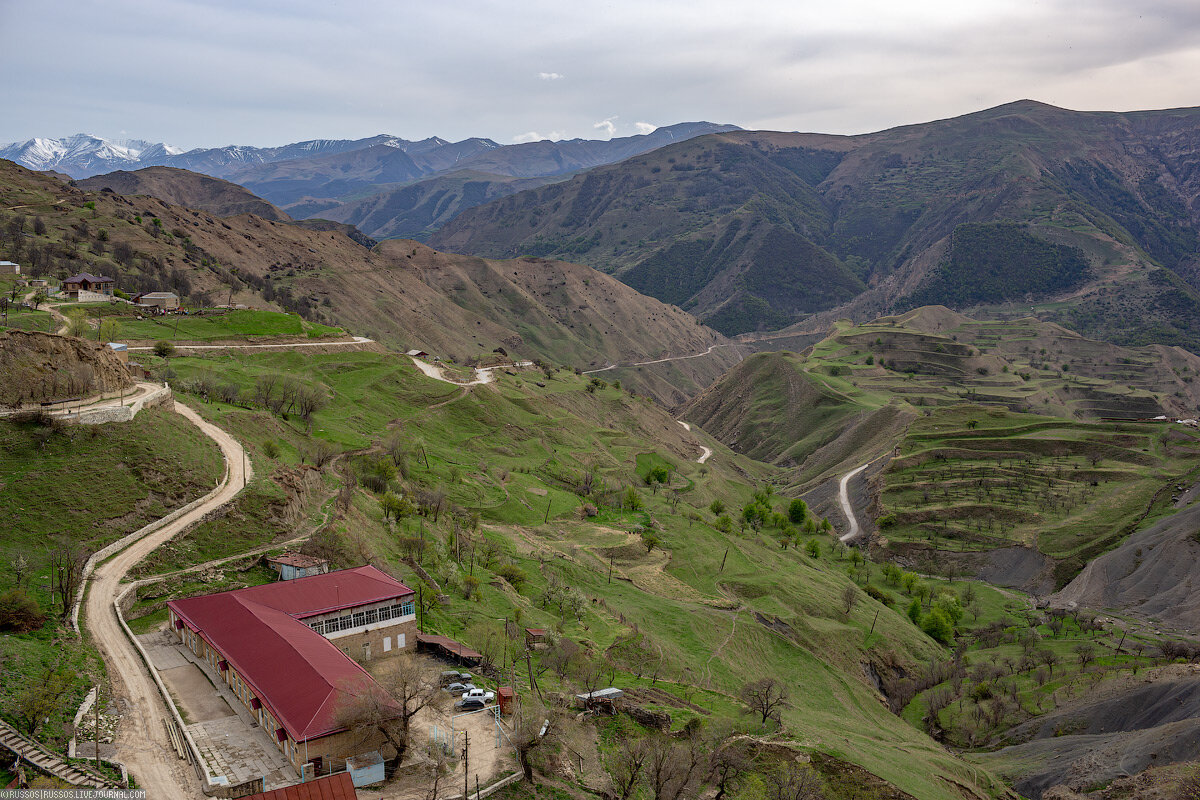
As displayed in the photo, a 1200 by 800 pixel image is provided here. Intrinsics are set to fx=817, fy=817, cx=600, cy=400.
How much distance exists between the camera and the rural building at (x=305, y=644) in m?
29.2

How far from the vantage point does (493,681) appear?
3834 cm

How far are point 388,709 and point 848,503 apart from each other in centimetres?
11519

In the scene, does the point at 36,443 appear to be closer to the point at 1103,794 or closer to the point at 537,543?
the point at 537,543

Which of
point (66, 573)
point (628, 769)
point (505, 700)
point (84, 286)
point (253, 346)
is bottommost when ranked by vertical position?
point (628, 769)

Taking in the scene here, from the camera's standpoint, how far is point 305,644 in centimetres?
3388

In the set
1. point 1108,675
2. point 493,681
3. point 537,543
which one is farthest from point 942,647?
point 493,681

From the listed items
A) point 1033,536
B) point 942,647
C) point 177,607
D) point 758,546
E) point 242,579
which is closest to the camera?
point 177,607

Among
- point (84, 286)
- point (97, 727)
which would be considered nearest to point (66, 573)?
point (97, 727)

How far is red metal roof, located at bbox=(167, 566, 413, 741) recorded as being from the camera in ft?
98.1

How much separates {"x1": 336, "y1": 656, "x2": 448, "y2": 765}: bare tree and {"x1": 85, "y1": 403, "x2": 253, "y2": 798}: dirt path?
529 cm

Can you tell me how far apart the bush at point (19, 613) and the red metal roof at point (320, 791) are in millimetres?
14473

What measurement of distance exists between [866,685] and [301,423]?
5429 centimetres

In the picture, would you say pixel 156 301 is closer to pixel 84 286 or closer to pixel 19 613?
pixel 84 286

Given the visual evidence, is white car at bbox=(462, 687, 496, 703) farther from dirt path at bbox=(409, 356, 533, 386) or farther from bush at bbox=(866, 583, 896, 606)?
dirt path at bbox=(409, 356, 533, 386)
